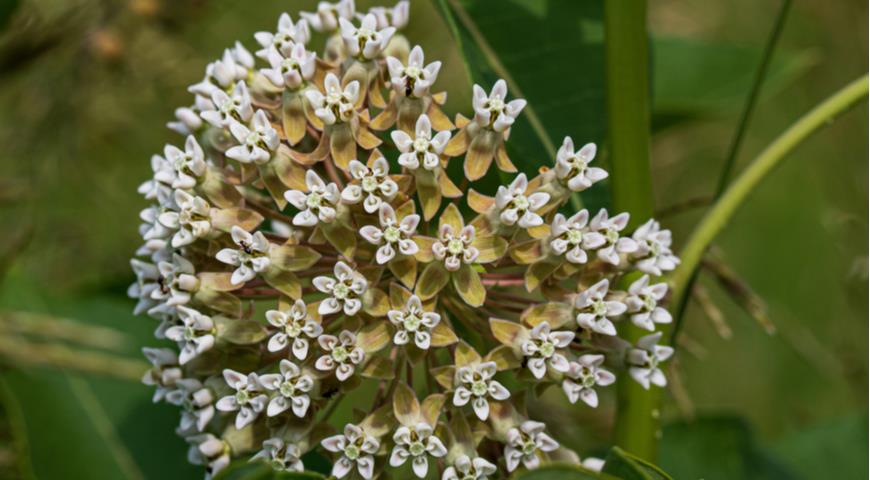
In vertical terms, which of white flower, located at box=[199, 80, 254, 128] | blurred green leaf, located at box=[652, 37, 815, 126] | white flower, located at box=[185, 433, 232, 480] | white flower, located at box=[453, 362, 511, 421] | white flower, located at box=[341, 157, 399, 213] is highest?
blurred green leaf, located at box=[652, 37, 815, 126]

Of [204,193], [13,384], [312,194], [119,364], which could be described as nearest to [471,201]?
[312,194]

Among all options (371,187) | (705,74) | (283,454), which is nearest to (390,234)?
(371,187)

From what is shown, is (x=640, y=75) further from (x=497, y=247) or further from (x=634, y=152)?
(x=497, y=247)

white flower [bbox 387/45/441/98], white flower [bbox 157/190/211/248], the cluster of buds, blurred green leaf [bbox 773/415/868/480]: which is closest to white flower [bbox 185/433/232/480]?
the cluster of buds

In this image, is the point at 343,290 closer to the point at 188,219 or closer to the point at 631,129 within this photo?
the point at 188,219

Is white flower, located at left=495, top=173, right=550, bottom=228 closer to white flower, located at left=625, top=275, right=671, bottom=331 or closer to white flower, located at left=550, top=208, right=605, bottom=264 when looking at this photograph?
white flower, located at left=550, top=208, right=605, bottom=264

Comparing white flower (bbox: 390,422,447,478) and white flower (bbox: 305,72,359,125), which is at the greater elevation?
white flower (bbox: 305,72,359,125)

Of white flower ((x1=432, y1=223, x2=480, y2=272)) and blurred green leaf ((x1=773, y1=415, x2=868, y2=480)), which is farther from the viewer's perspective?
blurred green leaf ((x1=773, y1=415, x2=868, y2=480))
